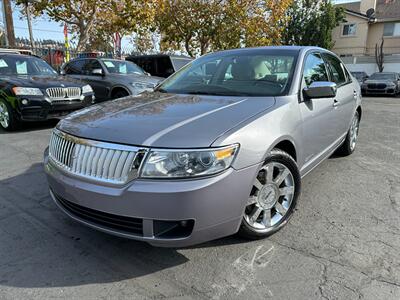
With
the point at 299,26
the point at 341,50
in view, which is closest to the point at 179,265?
the point at 299,26

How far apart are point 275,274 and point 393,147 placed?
15.4ft

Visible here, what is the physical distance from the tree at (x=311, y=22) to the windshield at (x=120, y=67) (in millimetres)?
24044

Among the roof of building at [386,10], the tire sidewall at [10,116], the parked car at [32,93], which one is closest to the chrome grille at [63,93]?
the parked car at [32,93]

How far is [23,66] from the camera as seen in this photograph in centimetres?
786

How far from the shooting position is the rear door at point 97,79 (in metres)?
9.11

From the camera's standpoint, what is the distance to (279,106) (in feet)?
9.56

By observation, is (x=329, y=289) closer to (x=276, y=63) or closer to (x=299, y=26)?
(x=276, y=63)

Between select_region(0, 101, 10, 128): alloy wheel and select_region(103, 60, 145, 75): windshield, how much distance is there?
3066mm

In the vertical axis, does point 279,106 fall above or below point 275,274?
above

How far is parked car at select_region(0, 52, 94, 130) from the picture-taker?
6750 mm

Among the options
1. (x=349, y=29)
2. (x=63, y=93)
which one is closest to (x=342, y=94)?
(x=63, y=93)

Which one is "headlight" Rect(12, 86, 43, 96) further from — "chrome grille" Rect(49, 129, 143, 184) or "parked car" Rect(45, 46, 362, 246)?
"chrome grille" Rect(49, 129, 143, 184)

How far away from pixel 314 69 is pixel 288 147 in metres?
1.26

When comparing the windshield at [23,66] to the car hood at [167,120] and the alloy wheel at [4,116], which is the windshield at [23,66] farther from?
the car hood at [167,120]
